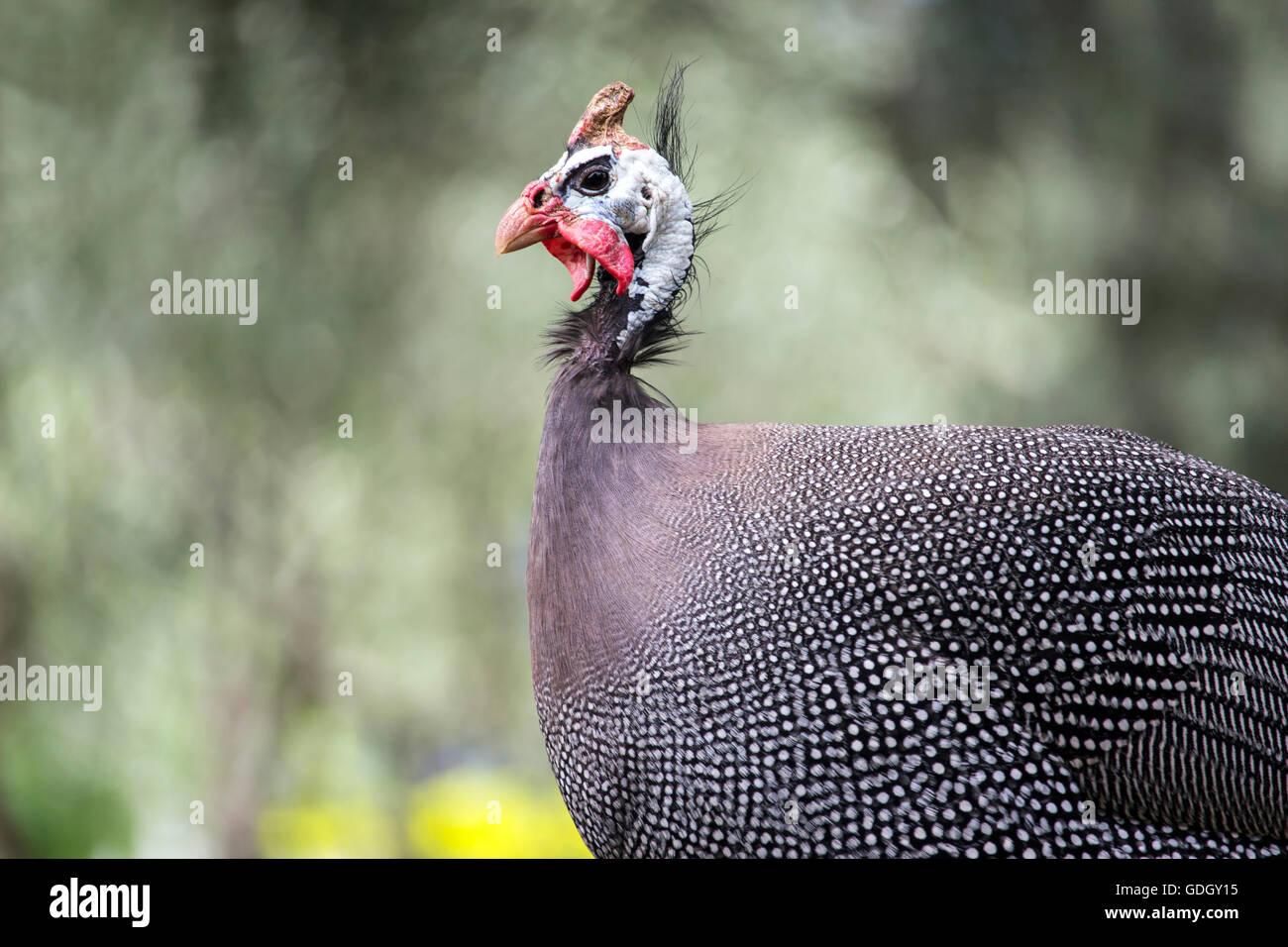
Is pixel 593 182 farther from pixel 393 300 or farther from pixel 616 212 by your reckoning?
pixel 393 300

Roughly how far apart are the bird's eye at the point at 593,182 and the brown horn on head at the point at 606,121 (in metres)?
0.06

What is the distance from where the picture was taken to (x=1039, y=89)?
4043 millimetres

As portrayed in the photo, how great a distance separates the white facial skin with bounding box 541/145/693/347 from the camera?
2.25m

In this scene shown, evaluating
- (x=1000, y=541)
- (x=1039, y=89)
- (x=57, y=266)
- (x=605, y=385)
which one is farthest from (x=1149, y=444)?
(x=57, y=266)

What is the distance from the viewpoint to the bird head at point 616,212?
7.37 ft

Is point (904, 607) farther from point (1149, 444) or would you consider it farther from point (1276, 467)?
point (1276, 467)

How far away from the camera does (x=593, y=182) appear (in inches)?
89.2

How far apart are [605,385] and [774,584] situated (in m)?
0.55
